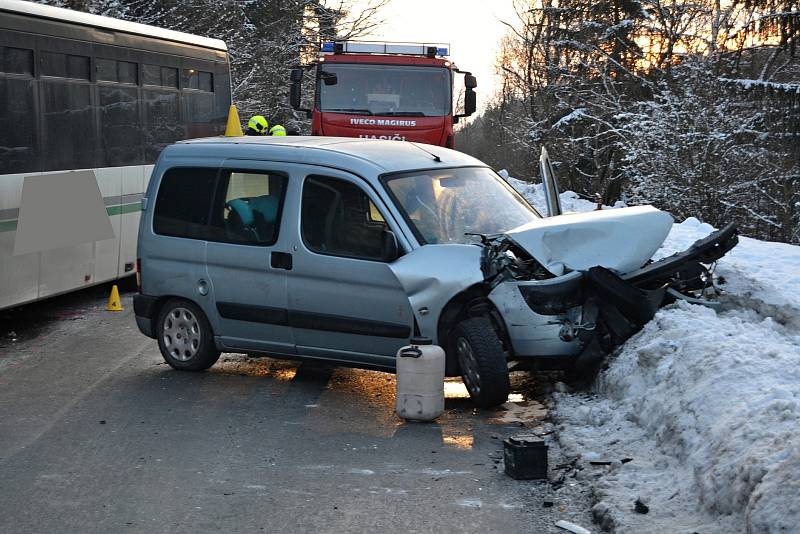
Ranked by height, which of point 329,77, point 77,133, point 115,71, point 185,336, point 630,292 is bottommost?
point 185,336

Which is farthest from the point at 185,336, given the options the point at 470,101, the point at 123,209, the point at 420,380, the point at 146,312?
the point at 470,101

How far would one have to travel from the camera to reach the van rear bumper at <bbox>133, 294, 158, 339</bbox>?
384 inches

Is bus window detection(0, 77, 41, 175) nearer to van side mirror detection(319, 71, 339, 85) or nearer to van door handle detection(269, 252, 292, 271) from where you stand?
van door handle detection(269, 252, 292, 271)

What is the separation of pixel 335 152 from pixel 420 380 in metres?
2.10

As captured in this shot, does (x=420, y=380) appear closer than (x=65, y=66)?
Yes

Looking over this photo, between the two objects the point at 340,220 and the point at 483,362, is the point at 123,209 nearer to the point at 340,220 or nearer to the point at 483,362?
the point at 340,220

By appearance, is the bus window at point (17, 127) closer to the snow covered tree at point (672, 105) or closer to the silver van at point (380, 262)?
the silver van at point (380, 262)

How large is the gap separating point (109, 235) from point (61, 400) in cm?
511

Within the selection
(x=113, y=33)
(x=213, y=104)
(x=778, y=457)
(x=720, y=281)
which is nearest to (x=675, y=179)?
(x=213, y=104)

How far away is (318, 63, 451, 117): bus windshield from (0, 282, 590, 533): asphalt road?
32.4ft

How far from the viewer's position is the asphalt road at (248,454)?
233 inches

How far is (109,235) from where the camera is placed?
537 inches

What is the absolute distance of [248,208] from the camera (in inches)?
365

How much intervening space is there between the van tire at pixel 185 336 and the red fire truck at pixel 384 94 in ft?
33.1
